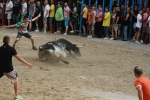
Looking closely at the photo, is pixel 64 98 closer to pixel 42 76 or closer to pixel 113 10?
pixel 42 76

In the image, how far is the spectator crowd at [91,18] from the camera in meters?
19.3

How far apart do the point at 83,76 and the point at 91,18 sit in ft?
31.1

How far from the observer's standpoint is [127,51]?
53.3ft

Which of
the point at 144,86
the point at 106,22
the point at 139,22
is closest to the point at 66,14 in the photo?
the point at 106,22

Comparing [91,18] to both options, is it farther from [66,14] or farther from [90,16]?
[66,14]

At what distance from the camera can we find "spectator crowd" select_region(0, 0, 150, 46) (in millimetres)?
19281

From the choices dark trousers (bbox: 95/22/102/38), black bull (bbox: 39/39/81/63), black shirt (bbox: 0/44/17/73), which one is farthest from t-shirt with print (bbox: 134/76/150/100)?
dark trousers (bbox: 95/22/102/38)

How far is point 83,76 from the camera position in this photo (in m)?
11.1

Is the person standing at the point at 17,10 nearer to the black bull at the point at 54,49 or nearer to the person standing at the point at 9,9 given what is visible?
the person standing at the point at 9,9

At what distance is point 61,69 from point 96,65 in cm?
144

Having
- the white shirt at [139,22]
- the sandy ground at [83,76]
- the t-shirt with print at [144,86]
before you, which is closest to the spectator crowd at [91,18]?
the white shirt at [139,22]

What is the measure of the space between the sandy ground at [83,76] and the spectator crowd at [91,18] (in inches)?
118

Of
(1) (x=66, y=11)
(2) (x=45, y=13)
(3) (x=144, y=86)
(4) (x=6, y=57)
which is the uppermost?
(1) (x=66, y=11)

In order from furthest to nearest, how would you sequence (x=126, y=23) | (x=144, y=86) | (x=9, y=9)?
(x=9, y=9)
(x=126, y=23)
(x=144, y=86)
